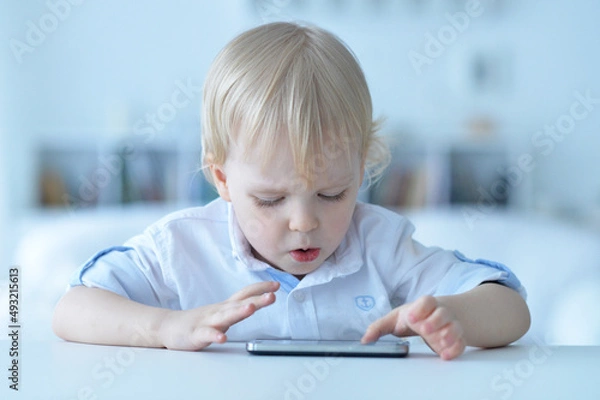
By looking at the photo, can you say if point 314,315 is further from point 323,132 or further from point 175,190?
point 175,190

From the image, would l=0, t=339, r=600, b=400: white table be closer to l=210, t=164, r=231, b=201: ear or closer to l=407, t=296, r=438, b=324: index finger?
l=407, t=296, r=438, b=324: index finger

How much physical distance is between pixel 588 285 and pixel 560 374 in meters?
1.81

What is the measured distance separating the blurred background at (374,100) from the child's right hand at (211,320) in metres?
3.40

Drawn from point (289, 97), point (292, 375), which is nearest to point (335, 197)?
point (289, 97)

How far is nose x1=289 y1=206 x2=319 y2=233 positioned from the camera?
3.15ft

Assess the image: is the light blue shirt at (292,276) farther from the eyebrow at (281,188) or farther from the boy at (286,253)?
the eyebrow at (281,188)

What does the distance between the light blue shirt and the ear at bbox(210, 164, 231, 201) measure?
4cm

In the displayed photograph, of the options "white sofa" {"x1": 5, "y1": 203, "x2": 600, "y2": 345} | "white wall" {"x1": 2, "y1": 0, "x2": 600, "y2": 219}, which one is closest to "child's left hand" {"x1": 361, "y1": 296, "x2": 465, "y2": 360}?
"white sofa" {"x1": 5, "y1": 203, "x2": 600, "y2": 345}

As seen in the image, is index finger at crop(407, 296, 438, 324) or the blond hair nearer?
index finger at crop(407, 296, 438, 324)

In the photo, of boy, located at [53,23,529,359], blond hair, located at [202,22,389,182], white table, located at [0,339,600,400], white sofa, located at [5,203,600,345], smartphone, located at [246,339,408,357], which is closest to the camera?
white table, located at [0,339,600,400]

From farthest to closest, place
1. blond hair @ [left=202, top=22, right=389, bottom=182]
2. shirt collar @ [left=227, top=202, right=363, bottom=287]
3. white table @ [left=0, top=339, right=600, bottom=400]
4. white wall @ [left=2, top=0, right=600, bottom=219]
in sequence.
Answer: white wall @ [left=2, top=0, right=600, bottom=219], shirt collar @ [left=227, top=202, right=363, bottom=287], blond hair @ [left=202, top=22, right=389, bottom=182], white table @ [left=0, top=339, right=600, bottom=400]

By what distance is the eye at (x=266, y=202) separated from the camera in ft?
3.25

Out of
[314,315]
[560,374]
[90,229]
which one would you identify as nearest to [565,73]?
[90,229]

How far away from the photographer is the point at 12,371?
70cm
